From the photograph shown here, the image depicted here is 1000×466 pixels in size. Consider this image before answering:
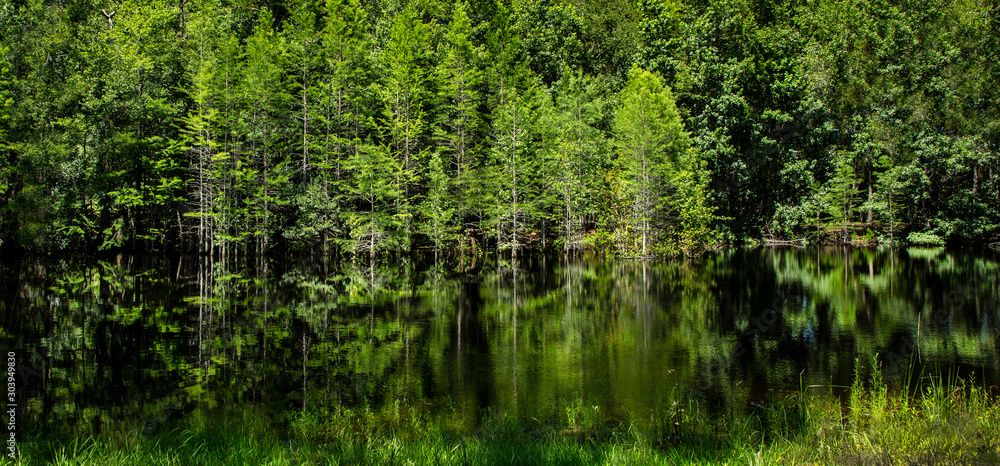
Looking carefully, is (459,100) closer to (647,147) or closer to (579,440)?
(647,147)

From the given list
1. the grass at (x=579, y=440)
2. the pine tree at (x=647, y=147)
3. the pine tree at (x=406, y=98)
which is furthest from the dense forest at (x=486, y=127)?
the grass at (x=579, y=440)

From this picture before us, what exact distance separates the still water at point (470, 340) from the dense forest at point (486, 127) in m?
14.7

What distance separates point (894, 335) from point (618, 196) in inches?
1066

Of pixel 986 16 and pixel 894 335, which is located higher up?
pixel 986 16

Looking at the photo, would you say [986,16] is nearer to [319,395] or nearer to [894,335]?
[894,335]

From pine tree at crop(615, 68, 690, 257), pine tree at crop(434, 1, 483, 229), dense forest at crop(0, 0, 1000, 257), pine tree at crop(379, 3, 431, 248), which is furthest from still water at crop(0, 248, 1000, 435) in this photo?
pine tree at crop(434, 1, 483, 229)

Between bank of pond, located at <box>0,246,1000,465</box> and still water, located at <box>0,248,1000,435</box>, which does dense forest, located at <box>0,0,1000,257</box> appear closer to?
still water, located at <box>0,248,1000,435</box>

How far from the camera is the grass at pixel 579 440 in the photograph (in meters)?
6.04

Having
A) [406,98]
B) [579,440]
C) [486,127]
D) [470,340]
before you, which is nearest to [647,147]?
[486,127]

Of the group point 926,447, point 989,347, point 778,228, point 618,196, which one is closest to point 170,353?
point 926,447

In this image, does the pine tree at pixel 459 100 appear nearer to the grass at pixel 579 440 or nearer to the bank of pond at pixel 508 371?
the bank of pond at pixel 508 371

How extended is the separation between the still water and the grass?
745mm

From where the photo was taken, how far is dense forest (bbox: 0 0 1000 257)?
4103 centimetres

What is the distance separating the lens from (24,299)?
21.2 metres
